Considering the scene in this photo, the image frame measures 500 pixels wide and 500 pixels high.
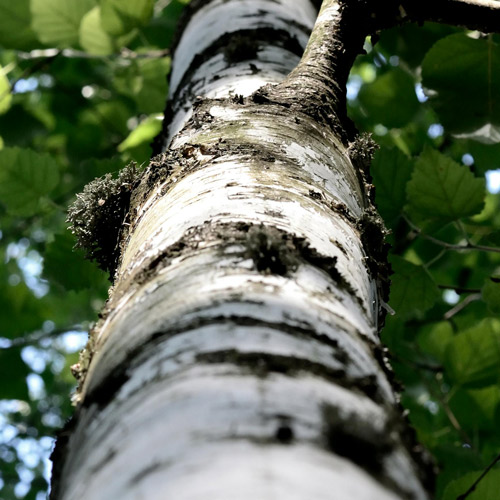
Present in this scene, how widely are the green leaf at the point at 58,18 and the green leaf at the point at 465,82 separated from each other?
97 centimetres

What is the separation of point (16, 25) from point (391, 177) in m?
1.20

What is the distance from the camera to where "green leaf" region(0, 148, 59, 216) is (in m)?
1.74

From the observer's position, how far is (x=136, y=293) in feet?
2.16

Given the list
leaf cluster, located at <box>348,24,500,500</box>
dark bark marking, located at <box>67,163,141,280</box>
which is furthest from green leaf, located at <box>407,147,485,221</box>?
dark bark marking, located at <box>67,163,141,280</box>

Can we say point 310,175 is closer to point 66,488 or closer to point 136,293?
point 136,293

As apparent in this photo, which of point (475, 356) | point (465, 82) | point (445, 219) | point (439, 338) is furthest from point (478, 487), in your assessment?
point (439, 338)

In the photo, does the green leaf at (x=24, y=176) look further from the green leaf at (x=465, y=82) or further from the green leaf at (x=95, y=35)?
the green leaf at (x=465, y=82)

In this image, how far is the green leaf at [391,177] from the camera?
65.5 inches

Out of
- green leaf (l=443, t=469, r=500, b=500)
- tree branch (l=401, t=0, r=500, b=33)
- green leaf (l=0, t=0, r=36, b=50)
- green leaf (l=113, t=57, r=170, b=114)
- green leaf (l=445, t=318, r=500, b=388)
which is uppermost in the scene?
green leaf (l=0, t=0, r=36, b=50)

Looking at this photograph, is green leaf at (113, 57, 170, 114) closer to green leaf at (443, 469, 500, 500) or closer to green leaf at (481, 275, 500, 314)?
green leaf at (481, 275, 500, 314)

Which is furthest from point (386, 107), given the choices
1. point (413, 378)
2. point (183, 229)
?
point (183, 229)

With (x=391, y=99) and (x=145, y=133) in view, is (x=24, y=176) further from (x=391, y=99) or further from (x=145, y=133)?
(x=391, y=99)

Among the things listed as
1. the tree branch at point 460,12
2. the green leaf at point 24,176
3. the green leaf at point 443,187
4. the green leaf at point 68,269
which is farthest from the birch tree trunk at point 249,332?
the green leaf at point 24,176

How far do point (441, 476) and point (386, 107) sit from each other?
43.2 inches
